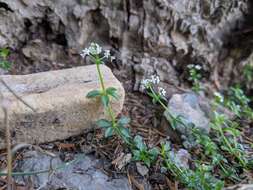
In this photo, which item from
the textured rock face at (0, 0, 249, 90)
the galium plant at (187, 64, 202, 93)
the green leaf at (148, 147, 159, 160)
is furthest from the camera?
the galium plant at (187, 64, 202, 93)

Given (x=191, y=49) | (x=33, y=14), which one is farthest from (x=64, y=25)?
(x=191, y=49)

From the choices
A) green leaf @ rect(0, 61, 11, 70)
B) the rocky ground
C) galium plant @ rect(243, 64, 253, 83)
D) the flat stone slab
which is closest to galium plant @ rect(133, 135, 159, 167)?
the rocky ground

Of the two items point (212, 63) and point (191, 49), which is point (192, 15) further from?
point (212, 63)

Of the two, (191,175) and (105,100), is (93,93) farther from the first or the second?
(191,175)

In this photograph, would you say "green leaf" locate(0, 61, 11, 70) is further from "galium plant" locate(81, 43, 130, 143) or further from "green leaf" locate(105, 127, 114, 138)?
"green leaf" locate(105, 127, 114, 138)

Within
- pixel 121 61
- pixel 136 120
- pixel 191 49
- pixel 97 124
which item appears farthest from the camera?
pixel 191 49

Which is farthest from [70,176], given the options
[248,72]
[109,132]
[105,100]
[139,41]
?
[248,72]
